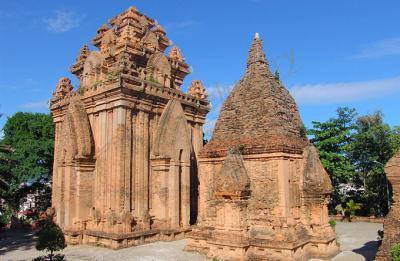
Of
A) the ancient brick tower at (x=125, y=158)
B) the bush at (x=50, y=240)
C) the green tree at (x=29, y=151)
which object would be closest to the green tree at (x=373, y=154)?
the ancient brick tower at (x=125, y=158)

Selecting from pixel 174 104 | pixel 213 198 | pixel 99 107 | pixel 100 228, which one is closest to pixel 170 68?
pixel 174 104

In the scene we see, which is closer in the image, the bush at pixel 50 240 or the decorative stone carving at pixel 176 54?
the bush at pixel 50 240

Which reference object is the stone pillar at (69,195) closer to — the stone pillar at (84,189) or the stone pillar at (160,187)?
the stone pillar at (84,189)

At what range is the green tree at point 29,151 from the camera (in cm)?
2733

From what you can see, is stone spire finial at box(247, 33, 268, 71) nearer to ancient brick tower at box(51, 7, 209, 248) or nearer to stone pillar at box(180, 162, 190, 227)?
ancient brick tower at box(51, 7, 209, 248)

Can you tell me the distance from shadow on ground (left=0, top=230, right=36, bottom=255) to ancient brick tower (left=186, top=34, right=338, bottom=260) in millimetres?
9247

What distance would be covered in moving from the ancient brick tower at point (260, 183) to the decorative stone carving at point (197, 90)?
9777mm

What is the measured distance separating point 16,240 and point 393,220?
60.6 ft

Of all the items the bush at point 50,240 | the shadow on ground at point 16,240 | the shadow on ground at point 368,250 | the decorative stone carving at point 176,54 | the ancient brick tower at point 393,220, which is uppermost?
the decorative stone carving at point 176,54

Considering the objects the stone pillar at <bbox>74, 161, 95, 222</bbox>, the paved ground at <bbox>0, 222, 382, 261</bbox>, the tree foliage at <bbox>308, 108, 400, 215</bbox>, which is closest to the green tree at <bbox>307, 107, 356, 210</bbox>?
the tree foliage at <bbox>308, 108, 400, 215</bbox>

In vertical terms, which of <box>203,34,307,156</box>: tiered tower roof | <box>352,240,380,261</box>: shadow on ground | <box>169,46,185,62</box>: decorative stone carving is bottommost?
<box>352,240,380,261</box>: shadow on ground

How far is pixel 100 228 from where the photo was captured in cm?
1755

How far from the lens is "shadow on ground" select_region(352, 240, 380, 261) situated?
546 inches

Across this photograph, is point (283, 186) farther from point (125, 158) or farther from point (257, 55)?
point (125, 158)
